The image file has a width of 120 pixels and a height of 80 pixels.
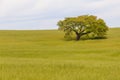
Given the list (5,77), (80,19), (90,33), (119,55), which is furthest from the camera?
(90,33)

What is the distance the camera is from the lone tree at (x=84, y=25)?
76812mm

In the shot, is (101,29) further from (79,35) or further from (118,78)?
(118,78)

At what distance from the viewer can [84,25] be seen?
7750cm

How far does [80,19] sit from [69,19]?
8.49ft

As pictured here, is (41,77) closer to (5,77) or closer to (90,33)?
(5,77)

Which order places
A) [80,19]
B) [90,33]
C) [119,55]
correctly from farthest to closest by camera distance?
1. [90,33]
2. [80,19]
3. [119,55]

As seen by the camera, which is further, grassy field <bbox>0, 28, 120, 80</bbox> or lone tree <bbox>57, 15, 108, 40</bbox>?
lone tree <bbox>57, 15, 108, 40</bbox>

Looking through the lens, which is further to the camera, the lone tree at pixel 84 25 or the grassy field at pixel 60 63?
the lone tree at pixel 84 25

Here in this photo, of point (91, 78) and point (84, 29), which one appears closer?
point (91, 78)

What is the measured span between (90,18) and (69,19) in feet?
15.6

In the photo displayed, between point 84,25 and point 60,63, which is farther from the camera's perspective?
point 84,25

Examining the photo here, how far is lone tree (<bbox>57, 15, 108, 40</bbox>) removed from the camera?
76.8 meters

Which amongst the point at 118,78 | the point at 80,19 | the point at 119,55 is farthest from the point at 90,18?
the point at 118,78

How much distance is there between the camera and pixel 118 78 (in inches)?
492
